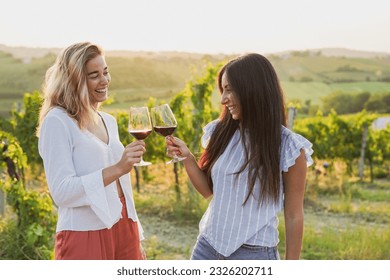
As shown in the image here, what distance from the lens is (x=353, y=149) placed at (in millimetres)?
10930

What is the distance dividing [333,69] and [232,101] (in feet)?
60.2

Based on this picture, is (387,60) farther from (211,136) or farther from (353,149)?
(211,136)

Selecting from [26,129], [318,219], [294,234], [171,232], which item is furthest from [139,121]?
[26,129]

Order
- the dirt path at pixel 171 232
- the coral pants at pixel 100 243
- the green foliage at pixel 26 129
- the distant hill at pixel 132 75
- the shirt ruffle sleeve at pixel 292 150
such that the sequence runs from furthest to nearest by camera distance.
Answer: the distant hill at pixel 132 75 < the green foliage at pixel 26 129 < the dirt path at pixel 171 232 < the coral pants at pixel 100 243 < the shirt ruffle sleeve at pixel 292 150

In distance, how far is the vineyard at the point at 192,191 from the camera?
15.7 feet

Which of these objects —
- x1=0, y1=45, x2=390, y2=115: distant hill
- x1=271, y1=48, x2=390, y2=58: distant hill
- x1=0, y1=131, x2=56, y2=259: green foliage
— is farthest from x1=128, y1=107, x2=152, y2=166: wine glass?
x1=271, y1=48, x2=390, y2=58: distant hill

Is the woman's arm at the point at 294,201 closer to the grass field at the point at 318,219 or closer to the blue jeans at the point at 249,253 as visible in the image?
the blue jeans at the point at 249,253

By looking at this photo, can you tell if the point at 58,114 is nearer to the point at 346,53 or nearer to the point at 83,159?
the point at 83,159

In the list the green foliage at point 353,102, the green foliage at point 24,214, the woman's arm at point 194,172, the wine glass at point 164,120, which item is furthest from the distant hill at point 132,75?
the woman's arm at point 194,172

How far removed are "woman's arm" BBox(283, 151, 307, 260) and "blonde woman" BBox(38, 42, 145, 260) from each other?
1.73 ft

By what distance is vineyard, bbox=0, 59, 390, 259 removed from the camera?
4.79 m

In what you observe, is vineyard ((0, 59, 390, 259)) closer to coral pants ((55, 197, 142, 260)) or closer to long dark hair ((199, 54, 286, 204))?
coral pants ((55, 197, 142, 260))

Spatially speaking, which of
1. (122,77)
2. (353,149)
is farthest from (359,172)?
(122,77)
